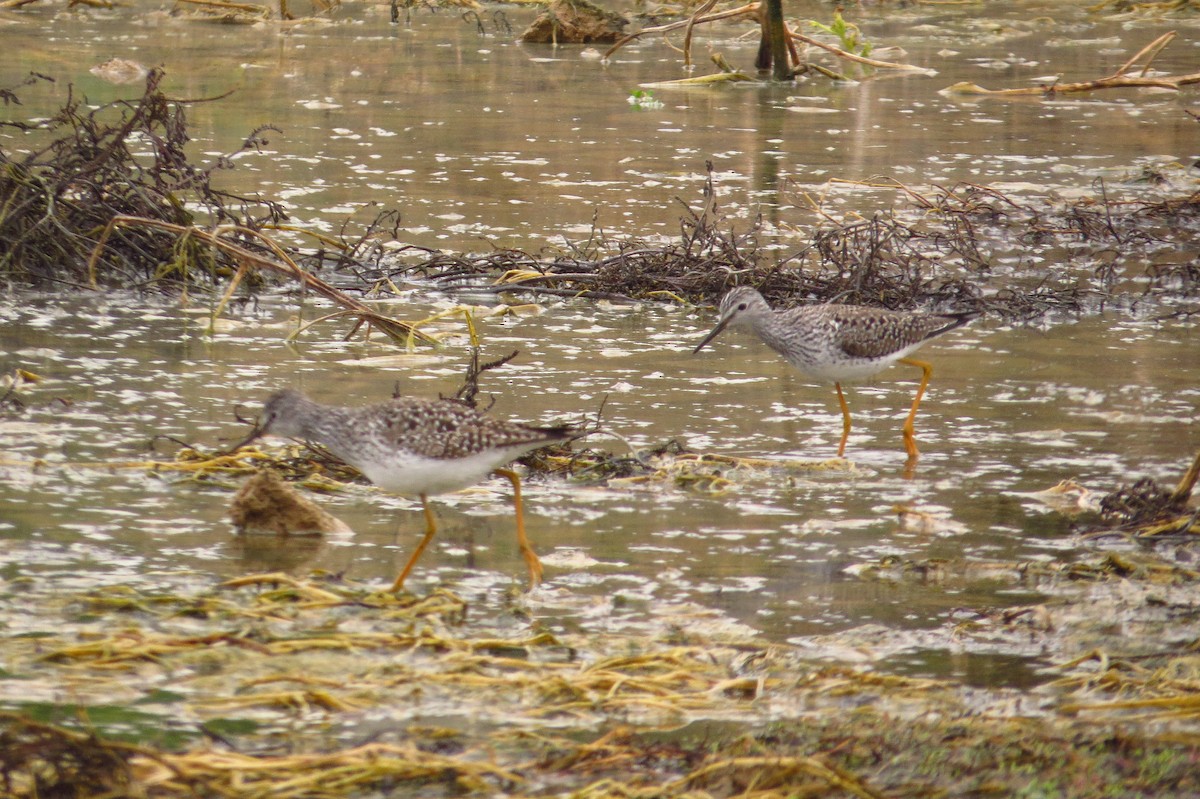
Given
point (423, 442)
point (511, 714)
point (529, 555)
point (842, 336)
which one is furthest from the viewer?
point (842, 336)

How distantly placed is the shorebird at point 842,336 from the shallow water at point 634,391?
1.00 feet

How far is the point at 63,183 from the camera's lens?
10336 millimetres

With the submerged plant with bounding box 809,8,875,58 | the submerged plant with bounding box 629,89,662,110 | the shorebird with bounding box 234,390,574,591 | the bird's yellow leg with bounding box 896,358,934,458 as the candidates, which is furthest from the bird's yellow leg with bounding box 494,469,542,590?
the submerged plant with bounding box 809,8,875,58

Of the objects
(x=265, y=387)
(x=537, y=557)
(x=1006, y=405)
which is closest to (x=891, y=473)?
(x=1006, y=405)

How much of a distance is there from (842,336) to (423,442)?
2792 mm

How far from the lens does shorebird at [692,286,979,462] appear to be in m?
8.12

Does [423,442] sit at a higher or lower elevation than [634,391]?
higher

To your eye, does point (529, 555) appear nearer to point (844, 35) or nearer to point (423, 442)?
point (423, 442)

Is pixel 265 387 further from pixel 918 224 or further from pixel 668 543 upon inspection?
pixel 918 224

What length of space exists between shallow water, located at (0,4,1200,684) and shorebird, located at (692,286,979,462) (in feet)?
1.00

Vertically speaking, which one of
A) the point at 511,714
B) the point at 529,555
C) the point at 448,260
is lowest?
the point at 511,714

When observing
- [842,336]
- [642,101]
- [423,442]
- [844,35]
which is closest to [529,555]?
[423,442]

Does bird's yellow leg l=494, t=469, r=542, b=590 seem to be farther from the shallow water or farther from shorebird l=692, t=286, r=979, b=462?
shorebird l=692, t=286, r=979, b=462

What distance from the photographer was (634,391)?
879 cm
